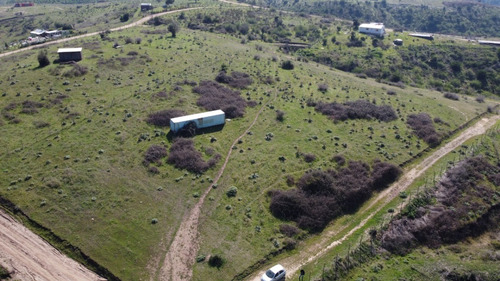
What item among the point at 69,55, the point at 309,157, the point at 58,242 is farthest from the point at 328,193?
the point at 69,55

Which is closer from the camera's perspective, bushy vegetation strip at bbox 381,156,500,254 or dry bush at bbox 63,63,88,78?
bushy vegetation strip at bbox 381,156,500,254

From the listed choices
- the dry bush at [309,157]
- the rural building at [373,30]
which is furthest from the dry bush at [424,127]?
the rural building at [373,30]

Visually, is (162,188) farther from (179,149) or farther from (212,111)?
(212,111)

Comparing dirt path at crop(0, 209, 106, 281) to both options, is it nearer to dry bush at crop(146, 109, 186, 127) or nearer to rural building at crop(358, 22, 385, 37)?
dry bush at crop(146, 109, 186, 127)

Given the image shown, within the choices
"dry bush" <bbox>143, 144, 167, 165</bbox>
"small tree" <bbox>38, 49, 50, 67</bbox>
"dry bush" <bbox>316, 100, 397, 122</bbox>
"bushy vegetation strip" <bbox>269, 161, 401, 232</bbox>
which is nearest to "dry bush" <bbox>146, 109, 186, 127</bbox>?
"dry bush" <bbox>143, 144, 167, 165</bbox>

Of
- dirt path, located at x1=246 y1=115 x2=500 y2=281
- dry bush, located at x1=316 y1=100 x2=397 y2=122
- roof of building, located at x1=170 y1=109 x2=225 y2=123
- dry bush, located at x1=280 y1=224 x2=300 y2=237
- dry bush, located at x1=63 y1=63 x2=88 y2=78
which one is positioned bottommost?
dirt path, located at x1=246 y1=115 x2=500 y2=281
